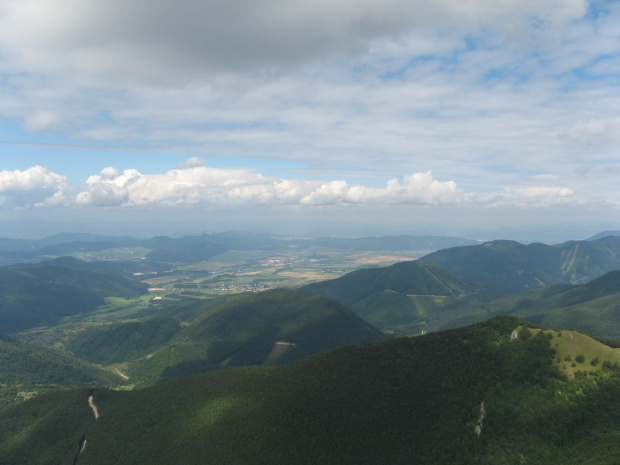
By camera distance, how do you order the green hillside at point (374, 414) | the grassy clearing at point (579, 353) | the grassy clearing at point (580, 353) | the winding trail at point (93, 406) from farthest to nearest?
the winding trail at point (93, 406) → the grassy clearing at point (580, 353) → the grassy clearing at point (579, 353) → the green hillside at point (374, 414)

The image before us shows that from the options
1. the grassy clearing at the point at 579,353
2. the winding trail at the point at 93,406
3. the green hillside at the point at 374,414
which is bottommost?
the winding trail at the point at 93,406

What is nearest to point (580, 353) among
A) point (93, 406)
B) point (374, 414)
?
point (374, 414)

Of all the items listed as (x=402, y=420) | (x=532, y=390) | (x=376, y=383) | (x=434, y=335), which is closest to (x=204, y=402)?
(x=376, y=383)

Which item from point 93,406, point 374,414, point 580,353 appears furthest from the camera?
point 93,406

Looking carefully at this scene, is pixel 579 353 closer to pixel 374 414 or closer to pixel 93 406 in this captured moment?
pixel 374 414


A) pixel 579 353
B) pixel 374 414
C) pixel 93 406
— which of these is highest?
pixel 579 353

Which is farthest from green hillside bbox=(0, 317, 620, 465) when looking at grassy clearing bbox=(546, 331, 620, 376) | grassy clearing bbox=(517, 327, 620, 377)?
grassy clearing bbox=(546, 331, 620, 376)

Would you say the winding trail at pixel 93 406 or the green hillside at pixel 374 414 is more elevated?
the green hillside at pixel 374 414

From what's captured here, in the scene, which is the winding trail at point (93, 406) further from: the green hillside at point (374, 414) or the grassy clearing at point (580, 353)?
the grassy clearing at point (580, 353)

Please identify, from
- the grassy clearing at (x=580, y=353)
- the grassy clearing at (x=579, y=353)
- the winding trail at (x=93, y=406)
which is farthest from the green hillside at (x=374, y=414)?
the winding trail at (x=93, y=406)
